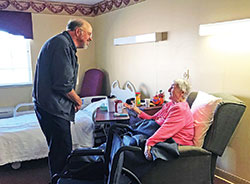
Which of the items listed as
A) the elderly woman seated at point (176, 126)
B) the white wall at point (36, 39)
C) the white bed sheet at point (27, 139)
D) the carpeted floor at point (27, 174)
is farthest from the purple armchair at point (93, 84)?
the elderly woman seated at point (176, 126)

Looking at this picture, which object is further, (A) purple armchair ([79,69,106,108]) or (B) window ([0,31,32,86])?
(A) purple armchair ([79,69,106,108])

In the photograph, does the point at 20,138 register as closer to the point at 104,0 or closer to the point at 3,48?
the point at 3,48

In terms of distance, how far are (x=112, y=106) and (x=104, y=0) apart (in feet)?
7.46

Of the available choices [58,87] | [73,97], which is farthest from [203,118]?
[58,87]

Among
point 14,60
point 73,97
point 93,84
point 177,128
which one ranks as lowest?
point 177,128

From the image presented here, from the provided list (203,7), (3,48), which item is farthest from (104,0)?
(203,7)

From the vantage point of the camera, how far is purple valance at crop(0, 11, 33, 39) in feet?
12.9

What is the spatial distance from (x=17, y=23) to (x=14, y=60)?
0.64m

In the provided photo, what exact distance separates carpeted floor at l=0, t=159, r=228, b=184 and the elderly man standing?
67cm

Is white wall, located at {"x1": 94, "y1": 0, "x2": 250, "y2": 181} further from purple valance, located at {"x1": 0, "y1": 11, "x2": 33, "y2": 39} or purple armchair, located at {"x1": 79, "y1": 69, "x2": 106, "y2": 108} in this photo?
purple valance, located at {"x1": 0, "y1": 11, "x2": 33, "y2": 39}

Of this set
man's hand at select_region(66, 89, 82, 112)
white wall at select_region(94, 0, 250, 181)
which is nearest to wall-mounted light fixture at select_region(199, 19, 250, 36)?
white wall at select_region(94, 0, 250, 181)

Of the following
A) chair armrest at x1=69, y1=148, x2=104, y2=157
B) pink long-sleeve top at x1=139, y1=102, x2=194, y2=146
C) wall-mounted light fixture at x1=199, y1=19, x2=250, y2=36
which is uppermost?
wall-mounted light fixture at x1=199, y1=19, x2=250, y2=36

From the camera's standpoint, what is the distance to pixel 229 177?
2490 mm

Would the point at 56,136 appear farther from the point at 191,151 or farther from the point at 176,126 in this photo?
the point at 191,151
